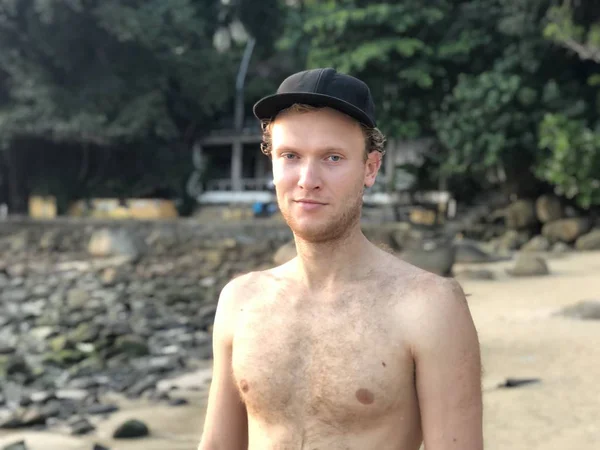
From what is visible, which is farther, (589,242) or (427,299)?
(589,242)

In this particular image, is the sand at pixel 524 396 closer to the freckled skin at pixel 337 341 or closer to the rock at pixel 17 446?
the rock at pixel 17 446

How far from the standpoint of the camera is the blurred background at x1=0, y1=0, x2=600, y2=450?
24.6 ft

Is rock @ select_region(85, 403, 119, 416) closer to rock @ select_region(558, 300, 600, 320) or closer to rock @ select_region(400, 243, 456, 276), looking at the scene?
rock @ select_region(558, 300, 600, 320)

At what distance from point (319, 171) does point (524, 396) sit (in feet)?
15.2

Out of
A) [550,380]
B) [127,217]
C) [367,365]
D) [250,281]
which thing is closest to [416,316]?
[367,365]

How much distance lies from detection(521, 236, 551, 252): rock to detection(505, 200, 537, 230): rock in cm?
110

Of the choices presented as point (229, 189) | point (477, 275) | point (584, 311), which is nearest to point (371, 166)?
point (584, 311)

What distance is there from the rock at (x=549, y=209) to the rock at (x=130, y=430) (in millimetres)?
15509

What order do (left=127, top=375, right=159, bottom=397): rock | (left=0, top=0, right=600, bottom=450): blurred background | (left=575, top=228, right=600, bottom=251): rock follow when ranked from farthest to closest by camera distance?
(left=575, top=228, right=600, bottom=251): rock → (left=127, top=375, right=159, bottom=397): rock → (left=0, top=0, right=600, bottom=450): blurred background

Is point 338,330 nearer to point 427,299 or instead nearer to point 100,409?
point 427,299

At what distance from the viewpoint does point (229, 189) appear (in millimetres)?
30750

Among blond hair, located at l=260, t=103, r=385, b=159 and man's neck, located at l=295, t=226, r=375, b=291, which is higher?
blond hair, located at l=260, t=103, r=385, b=159

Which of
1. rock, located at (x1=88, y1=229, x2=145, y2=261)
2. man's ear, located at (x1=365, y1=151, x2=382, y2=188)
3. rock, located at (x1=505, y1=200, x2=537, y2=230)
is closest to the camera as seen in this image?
man's ear, located at (x1=365, y1=151, x2=382, y2=188)

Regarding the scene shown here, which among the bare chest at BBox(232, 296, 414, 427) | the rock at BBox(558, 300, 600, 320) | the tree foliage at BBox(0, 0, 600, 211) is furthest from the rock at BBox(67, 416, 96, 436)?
the tree foliage at BBox(0, 0, 600, 211)
